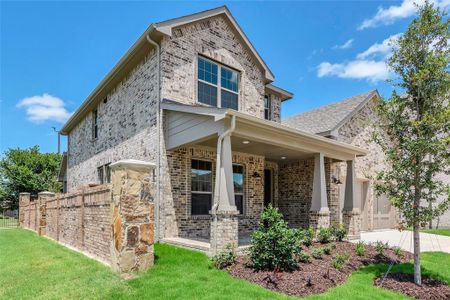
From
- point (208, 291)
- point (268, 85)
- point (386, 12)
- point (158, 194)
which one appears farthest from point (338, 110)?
point (208, 291)

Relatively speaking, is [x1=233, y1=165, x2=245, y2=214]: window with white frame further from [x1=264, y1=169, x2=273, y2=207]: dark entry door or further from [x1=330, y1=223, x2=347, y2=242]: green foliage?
[x1=330, y1=223, x2=347, y2=242]: green foliage

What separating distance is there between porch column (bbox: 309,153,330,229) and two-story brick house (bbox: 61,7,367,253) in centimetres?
3

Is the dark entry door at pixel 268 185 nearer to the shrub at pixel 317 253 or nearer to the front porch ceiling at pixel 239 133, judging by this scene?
the front porch ceiling at pixel 239 133

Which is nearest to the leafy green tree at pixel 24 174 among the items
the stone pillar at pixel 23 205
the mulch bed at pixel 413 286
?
the stone pillar at pixel 23 205

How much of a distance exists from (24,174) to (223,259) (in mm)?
27988

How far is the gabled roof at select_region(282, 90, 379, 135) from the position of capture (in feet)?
45.6

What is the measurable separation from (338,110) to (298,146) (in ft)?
23.8

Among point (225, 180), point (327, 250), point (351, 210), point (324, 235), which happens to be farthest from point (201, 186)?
point (351, 210)

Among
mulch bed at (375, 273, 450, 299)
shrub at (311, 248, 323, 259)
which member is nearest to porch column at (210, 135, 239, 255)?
shrub at (311, 248, 323, 259)

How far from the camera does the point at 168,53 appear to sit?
31.7 feet

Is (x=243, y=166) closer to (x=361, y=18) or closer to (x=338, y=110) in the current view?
(x=338, y=110)

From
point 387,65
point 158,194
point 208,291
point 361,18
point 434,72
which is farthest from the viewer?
point 361,18

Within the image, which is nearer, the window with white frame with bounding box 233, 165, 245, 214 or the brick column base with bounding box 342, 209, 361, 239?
the brick column base with bounding box 342, 209, 361, 239

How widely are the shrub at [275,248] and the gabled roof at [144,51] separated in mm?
6521
